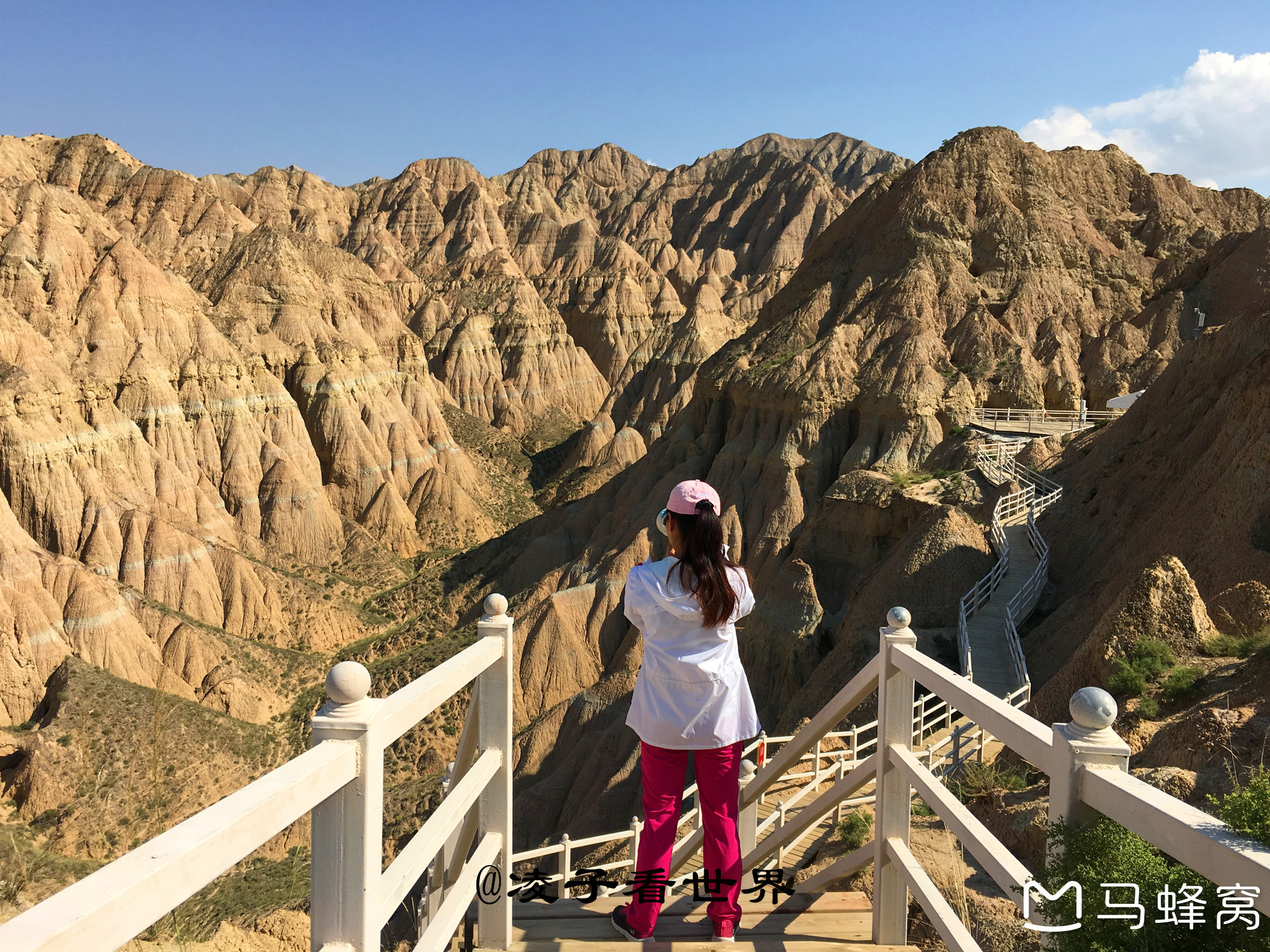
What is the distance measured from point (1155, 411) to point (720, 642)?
56.8ft

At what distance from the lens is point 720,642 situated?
4367mm

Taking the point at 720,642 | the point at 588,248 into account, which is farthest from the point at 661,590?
the point at 588,248

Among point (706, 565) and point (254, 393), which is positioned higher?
point (254, 393)

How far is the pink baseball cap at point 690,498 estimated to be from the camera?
4371mm

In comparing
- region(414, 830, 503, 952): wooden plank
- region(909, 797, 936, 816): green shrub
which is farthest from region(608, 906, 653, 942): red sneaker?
region(909, 797, 936, 816): green shrub

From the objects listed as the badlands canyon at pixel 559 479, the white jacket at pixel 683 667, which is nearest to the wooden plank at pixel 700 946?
the white jacket at pixel 683 667

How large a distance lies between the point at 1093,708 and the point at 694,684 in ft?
7.17

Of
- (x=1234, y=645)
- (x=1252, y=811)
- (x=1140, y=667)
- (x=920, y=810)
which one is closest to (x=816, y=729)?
(x=1252, y=811)

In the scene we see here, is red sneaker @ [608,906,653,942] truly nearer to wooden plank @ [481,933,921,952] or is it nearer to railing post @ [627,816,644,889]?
wooden plank @ [481,933,921,952]

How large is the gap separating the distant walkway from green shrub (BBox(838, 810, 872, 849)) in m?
22.9

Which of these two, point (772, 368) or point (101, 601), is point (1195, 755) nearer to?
point (772, 368)

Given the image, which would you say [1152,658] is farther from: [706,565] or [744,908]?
[706,565]

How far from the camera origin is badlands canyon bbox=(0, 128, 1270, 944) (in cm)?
1675

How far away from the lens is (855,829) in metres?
7.91
